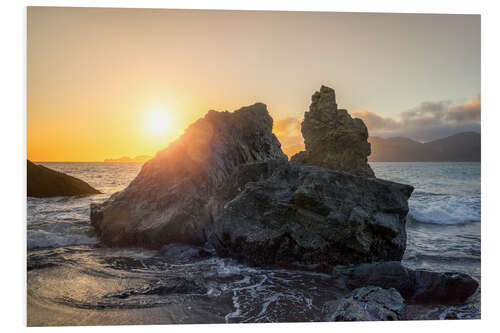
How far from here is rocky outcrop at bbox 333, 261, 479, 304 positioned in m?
5.41

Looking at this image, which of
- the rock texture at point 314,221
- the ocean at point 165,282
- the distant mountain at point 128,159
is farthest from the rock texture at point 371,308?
the distant mountain at point 128,159

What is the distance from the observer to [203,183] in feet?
27.4

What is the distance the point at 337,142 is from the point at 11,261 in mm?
9199

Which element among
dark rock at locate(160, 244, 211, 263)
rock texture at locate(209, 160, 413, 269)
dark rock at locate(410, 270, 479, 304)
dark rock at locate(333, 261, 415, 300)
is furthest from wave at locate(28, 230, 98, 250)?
dark rock at locate(410, 270, 479, 304)

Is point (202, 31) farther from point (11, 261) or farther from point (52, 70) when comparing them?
point (11, 261)

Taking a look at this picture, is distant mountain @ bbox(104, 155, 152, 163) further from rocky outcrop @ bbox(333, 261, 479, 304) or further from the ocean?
rocky outcrop @ bbox(333, 261, 479, 304)

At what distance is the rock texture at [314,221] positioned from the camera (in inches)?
249

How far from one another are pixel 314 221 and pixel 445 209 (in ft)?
19.5

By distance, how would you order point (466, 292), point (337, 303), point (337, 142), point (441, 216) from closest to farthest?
point (337, 303), point (466, 292), point (441, 216), point (337, 142)

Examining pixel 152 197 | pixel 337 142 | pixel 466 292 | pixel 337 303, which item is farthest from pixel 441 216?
pixel 152 197

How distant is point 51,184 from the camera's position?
8789 mm

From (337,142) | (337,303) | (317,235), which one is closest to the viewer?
(337,303)

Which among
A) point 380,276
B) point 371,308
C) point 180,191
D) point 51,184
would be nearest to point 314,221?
point 380,276

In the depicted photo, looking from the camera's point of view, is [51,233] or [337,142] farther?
[337,142]
